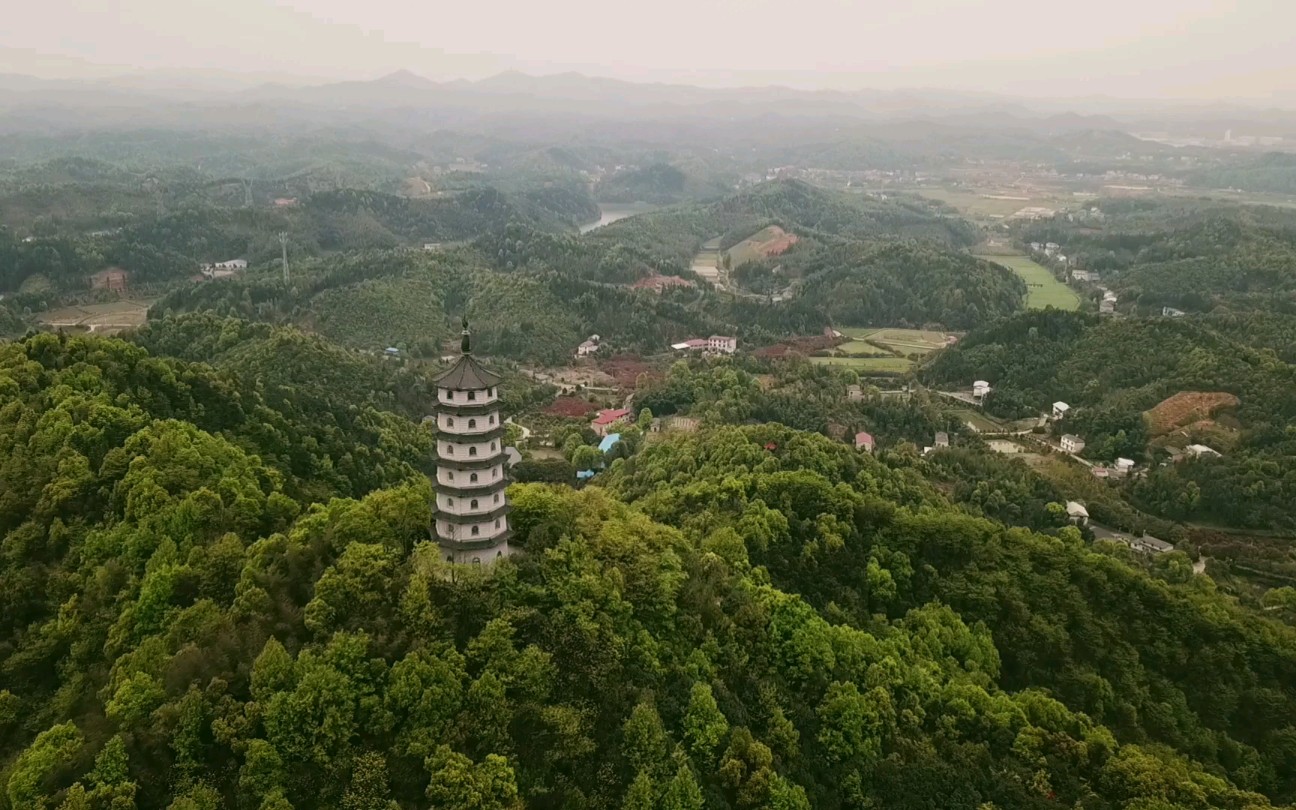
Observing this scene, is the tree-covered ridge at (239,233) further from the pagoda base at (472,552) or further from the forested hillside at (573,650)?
the pagoda base at (472,552)

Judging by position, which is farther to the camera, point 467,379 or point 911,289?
point 911,289

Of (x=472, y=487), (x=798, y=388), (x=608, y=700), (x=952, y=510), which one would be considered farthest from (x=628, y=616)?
(x=798, y=388)

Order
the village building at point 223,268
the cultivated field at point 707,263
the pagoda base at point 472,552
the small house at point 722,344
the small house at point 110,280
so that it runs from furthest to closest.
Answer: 1. the cultivated field at point 707,263
2. the village building at point 223,268
3. the small house at point 110,280
4. the small house at point 722,344
5. the pagoda base at point 472,552

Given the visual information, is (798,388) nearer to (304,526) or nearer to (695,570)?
(695,570)

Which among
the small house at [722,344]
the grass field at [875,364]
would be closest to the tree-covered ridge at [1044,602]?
the grass field at [875,364]

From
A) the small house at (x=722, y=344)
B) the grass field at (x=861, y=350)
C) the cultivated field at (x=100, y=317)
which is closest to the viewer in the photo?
the cultivated field at (x=100, y=317)

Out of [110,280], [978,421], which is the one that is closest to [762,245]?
[978,421]

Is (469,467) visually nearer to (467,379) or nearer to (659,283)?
(467,379)
